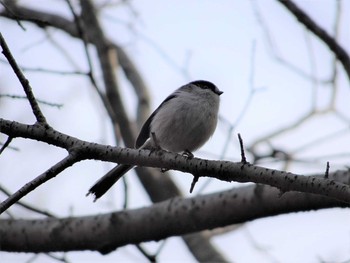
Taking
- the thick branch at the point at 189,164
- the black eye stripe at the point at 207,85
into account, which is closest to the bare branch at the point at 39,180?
the thick branch at the point at 189,164

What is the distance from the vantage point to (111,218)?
4215mm

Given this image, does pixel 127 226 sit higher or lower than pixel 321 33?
lower

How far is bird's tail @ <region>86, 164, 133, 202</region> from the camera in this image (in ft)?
13.8

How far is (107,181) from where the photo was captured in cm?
436

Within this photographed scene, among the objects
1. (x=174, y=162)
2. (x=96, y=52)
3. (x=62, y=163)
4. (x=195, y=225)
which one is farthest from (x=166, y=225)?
(x=96, y=52)

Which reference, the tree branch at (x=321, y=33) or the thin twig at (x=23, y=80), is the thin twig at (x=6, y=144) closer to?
the thin twig at (x=23, y=80)

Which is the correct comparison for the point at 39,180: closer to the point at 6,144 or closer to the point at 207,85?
the point at 6,144

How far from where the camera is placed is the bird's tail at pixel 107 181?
421 centimetres

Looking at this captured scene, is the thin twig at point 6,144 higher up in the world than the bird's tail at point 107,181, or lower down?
lower down

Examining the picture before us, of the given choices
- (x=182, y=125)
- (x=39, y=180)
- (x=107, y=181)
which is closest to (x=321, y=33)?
(x=182, y=125)

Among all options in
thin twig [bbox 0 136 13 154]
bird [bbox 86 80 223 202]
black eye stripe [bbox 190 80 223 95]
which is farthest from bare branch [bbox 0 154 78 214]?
black eye stripe [bbox 190 80 223 95]

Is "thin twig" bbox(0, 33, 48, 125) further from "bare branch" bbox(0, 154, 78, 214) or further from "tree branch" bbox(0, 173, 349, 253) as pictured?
"tree branch" bbox(0, 173, 349, 253)

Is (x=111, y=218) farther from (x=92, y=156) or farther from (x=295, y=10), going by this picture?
(x=295, y=10)

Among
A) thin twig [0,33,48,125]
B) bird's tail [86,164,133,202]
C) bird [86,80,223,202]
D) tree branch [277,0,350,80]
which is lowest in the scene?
thin twig [0,33,48,125]
